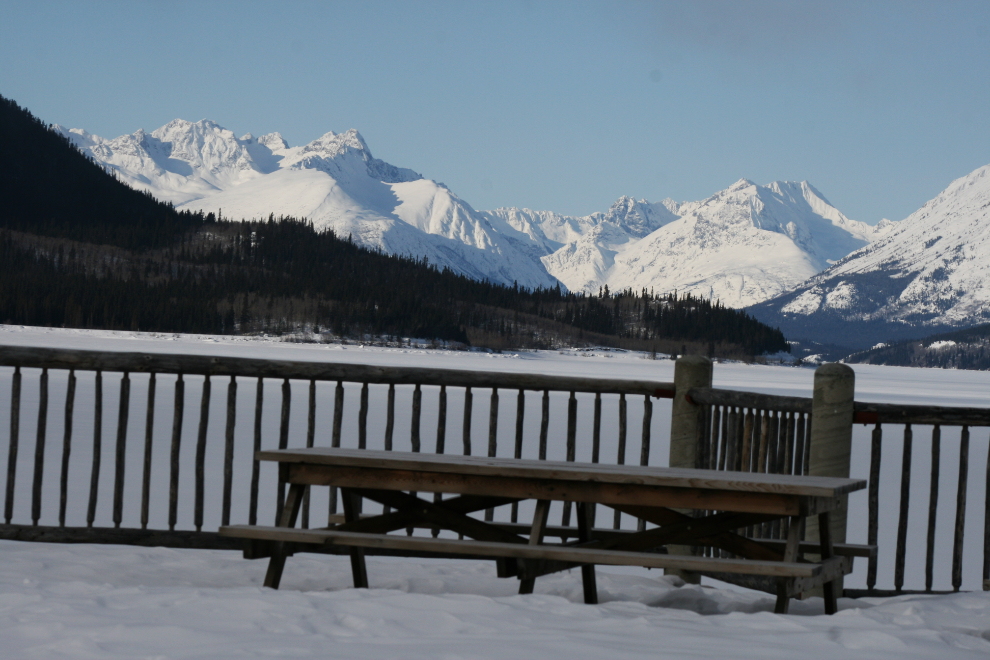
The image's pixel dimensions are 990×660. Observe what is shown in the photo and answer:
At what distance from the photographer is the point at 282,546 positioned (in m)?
5.28

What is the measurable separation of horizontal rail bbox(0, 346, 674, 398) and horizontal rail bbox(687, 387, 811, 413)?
0.21m

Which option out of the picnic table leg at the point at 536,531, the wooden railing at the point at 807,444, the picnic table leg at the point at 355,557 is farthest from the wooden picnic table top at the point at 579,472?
the wooden railing at the point at 807,444

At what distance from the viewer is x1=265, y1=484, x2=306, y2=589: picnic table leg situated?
17.2ft

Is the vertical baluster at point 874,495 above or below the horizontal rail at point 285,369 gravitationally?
below

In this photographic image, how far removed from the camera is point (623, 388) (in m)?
6.97

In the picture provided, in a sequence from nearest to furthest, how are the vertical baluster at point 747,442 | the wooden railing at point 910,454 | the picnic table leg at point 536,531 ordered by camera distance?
the picnic table leg at point 536,531 < the wooden railing at point 910,454 < the vertical baluster at point 747,442

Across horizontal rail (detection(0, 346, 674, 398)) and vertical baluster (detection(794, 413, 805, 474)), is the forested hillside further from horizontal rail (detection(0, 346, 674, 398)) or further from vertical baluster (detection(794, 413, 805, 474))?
vertical baluster (detection(794, 413, 805, 474))

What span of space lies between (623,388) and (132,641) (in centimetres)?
391

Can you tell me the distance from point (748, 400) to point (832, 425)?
54cm

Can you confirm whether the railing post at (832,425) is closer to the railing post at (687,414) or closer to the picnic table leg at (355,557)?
the railing post at (687,414)

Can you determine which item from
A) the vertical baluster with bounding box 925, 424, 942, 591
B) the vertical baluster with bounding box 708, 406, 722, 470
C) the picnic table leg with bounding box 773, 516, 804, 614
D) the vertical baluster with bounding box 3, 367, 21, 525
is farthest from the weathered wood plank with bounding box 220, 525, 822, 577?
the vertical baluster with bounding box 3, 367, 21, 525

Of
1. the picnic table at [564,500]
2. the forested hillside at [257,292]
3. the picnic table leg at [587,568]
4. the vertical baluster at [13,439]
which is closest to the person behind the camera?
the picnic table at [564,500]

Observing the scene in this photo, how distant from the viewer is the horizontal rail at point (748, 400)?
21.0 feet

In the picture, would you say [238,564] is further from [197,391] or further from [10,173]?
[10,173]
